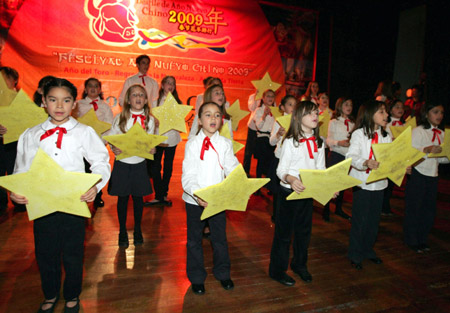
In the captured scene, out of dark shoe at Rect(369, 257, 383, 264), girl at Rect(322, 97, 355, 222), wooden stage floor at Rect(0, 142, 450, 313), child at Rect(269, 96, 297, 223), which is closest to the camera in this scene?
wooden stage floor at Rect(0, 142, 450, 313)

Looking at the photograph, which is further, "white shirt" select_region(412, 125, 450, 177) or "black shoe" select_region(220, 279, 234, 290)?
"white shirt" select_region(412, 125, 450, 177)

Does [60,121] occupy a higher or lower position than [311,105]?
lower

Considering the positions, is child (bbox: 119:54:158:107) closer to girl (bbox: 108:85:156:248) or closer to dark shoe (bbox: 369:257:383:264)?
girl (bbox: 108:85:156:248)

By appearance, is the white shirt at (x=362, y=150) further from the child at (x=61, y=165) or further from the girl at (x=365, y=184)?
the child at (x=61, y=165)

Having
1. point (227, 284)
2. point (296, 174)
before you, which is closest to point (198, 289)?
point (227, 284)

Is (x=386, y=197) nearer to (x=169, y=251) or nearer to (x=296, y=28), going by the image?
(x=169, y=251)

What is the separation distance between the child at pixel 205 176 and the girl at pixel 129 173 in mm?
674

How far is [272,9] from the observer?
741cm

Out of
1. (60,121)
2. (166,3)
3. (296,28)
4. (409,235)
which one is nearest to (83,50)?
(166,3)

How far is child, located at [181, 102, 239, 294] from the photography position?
1.90 m

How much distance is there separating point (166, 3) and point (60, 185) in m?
→ 6.16

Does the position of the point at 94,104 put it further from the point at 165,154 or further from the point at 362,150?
the point at 362,150

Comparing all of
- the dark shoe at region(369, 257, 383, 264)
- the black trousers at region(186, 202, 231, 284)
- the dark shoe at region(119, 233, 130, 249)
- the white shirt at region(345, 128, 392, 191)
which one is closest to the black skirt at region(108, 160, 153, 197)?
the dark shoe at region(119, 233, 130, 249)

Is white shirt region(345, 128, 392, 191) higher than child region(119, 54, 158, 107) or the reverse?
the reverse
